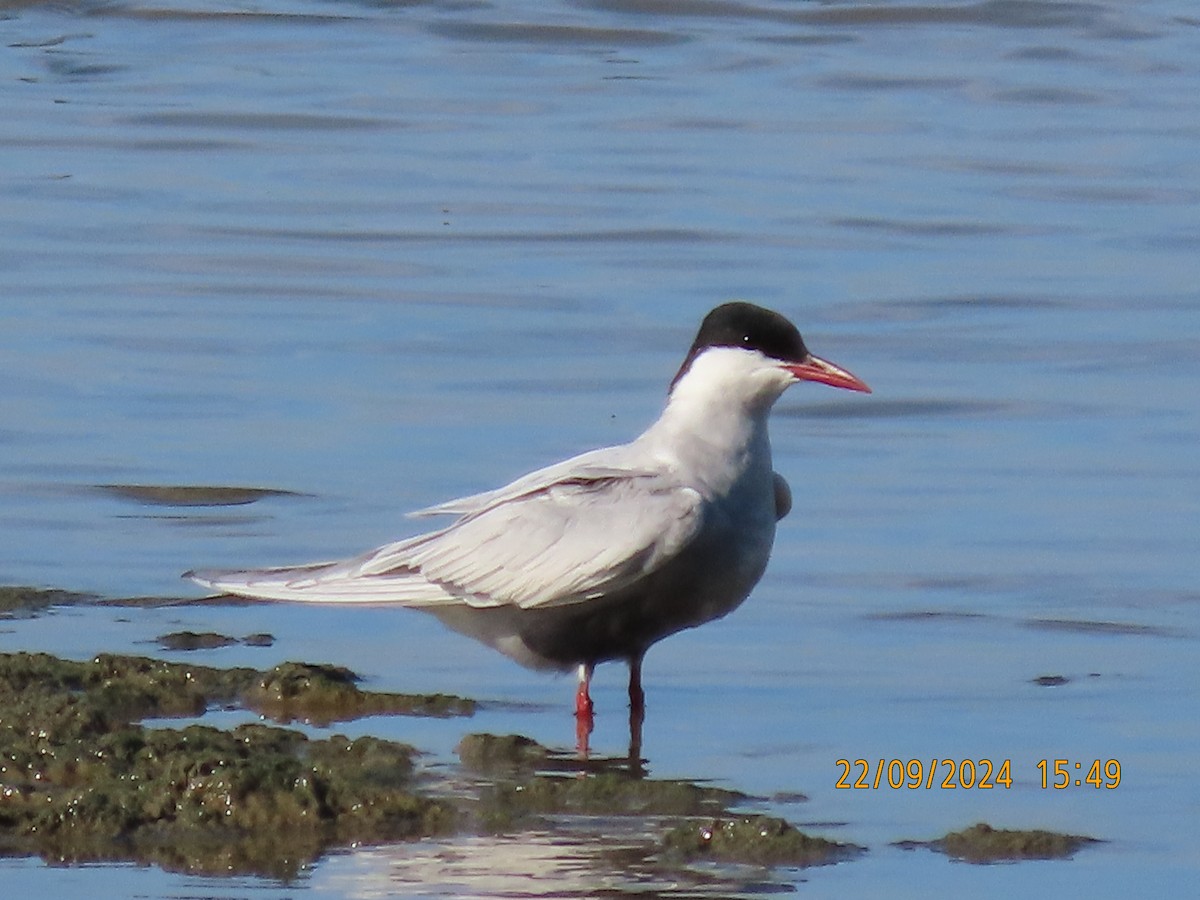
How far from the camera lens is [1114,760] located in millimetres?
5719

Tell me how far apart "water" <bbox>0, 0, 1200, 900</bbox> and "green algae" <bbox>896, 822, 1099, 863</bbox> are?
64 mm

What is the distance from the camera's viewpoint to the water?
602 centimetres

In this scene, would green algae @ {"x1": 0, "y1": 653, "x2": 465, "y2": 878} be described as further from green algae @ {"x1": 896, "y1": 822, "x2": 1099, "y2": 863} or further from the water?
green algae @ {"x1": 896, "y1": 822, "x2": 1099, "y2": 863}

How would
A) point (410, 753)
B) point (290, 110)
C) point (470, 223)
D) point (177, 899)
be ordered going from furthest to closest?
1. point (290, 110)
2. point (470, 223)
3. point (410, 753)
4. point (177, 899)

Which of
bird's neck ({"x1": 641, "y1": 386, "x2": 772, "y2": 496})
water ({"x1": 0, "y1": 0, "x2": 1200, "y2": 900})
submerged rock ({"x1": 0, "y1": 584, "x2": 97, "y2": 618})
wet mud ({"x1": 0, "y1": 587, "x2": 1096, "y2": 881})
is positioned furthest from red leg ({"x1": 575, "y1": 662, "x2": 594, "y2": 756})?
submerged rock ({"x1": 0, "y1": 584, "x2": 97, "y2": 618})

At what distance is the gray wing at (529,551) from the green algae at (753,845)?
108 cm

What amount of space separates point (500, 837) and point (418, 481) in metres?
3.47

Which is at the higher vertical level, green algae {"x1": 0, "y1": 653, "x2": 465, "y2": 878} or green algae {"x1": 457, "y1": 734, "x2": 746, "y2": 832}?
green algae {"x1": 0, "y1": 653, "x2": 465, "y2": 878}

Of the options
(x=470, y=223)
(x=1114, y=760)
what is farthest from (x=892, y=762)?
(x=470, y=223)

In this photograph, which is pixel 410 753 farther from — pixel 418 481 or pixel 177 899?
pixel 418 481

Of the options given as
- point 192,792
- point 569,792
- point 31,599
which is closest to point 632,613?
point 569,792
